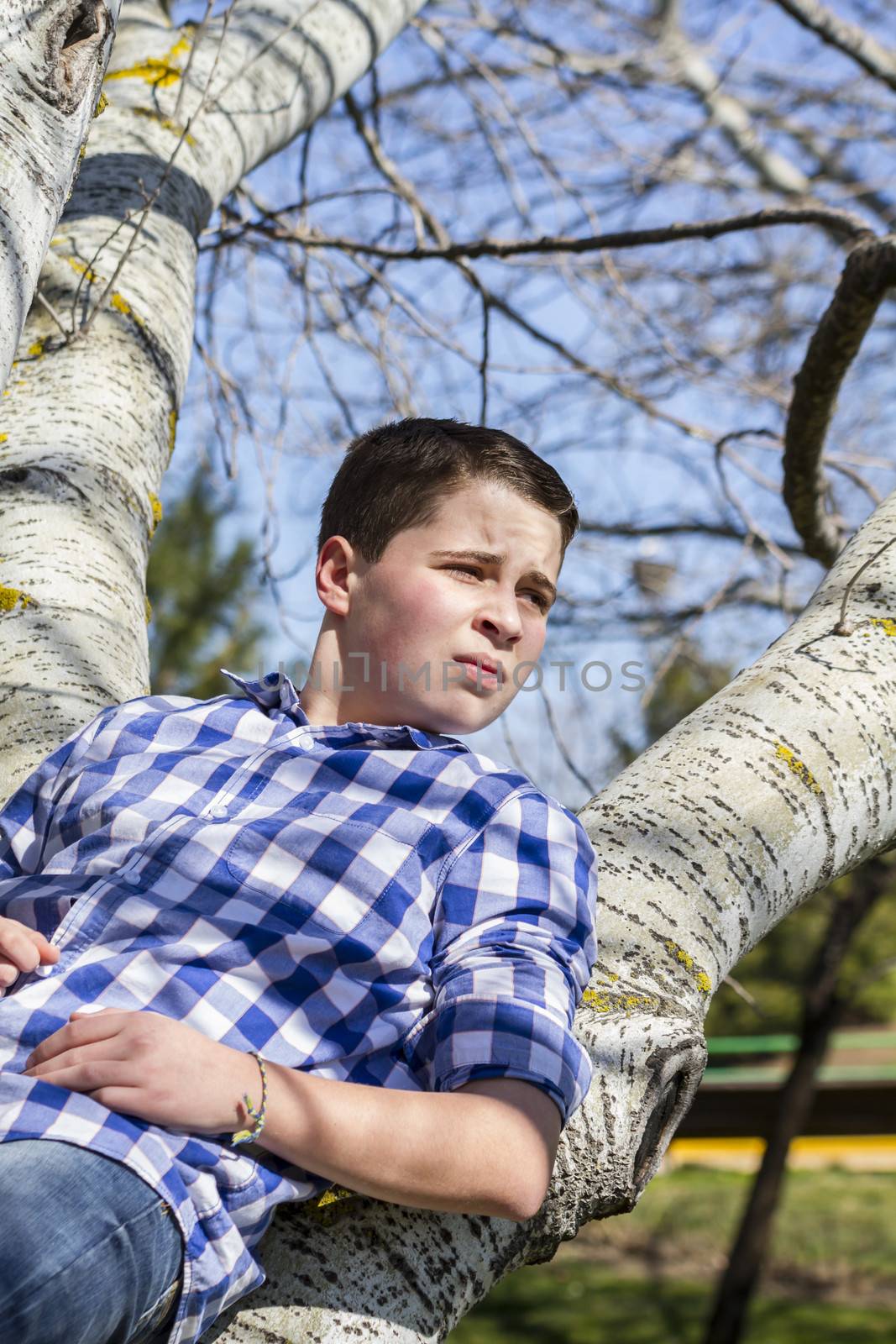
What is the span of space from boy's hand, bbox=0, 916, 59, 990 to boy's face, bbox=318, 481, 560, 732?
16.7 inches

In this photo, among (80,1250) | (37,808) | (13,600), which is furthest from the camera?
(13,600)

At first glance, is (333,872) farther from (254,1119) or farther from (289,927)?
(254,1119)

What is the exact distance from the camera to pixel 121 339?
1.93 m

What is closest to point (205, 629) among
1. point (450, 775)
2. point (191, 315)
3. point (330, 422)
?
point (330, 422)

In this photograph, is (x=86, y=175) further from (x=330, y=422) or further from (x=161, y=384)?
(x=330, y=422)

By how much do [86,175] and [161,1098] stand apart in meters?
1.80

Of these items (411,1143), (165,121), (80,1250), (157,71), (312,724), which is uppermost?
(157,71)

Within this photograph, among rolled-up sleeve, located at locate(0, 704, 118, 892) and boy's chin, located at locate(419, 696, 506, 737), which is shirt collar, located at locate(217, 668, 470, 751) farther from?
rolled-up sleeve, located at locate(0, 704, 118, 892)

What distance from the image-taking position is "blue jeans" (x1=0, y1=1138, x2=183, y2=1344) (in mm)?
777

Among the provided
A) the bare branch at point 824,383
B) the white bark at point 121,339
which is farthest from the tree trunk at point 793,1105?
the white bark at point 121,339

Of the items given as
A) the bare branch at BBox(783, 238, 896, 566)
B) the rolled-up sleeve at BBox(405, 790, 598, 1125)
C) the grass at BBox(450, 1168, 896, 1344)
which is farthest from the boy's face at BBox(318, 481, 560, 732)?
the grass at BBox(450, 1168, 896, 1344)

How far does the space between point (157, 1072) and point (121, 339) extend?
138cm

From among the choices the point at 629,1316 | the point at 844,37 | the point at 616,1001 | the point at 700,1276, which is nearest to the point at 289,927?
the point at 616,1001

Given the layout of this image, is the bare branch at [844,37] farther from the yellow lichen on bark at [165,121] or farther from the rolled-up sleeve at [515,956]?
the rolled-up sleeve at [515,956]
